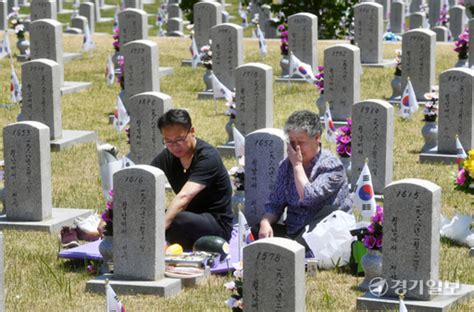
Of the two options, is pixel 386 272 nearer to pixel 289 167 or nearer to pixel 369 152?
pixel 289 167

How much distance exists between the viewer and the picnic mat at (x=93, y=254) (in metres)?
11.2

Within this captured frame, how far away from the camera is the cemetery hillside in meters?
10.1

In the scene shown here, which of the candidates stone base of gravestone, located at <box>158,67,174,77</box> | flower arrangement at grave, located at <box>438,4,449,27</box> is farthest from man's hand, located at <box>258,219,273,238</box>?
flower arrangement at grave, located at <box>438,4,449,27</box>

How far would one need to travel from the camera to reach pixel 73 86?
854 inches

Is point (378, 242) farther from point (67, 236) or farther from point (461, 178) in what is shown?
point (67, 236)

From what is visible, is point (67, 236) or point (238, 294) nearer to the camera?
point (238, 294)

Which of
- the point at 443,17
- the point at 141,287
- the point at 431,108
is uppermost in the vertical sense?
the point at 443,17

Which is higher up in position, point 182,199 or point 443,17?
point 443,17

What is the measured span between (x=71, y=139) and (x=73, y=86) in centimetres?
437

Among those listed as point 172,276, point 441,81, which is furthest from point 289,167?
point 441,81

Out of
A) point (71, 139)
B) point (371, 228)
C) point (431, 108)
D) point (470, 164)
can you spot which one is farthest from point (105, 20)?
point (371, 228)

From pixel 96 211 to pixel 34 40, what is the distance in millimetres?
8332

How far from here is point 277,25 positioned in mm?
25625

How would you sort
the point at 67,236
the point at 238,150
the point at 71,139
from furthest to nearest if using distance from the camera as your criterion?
the point at 71,139, the point at 238,150, the point at 67,236
